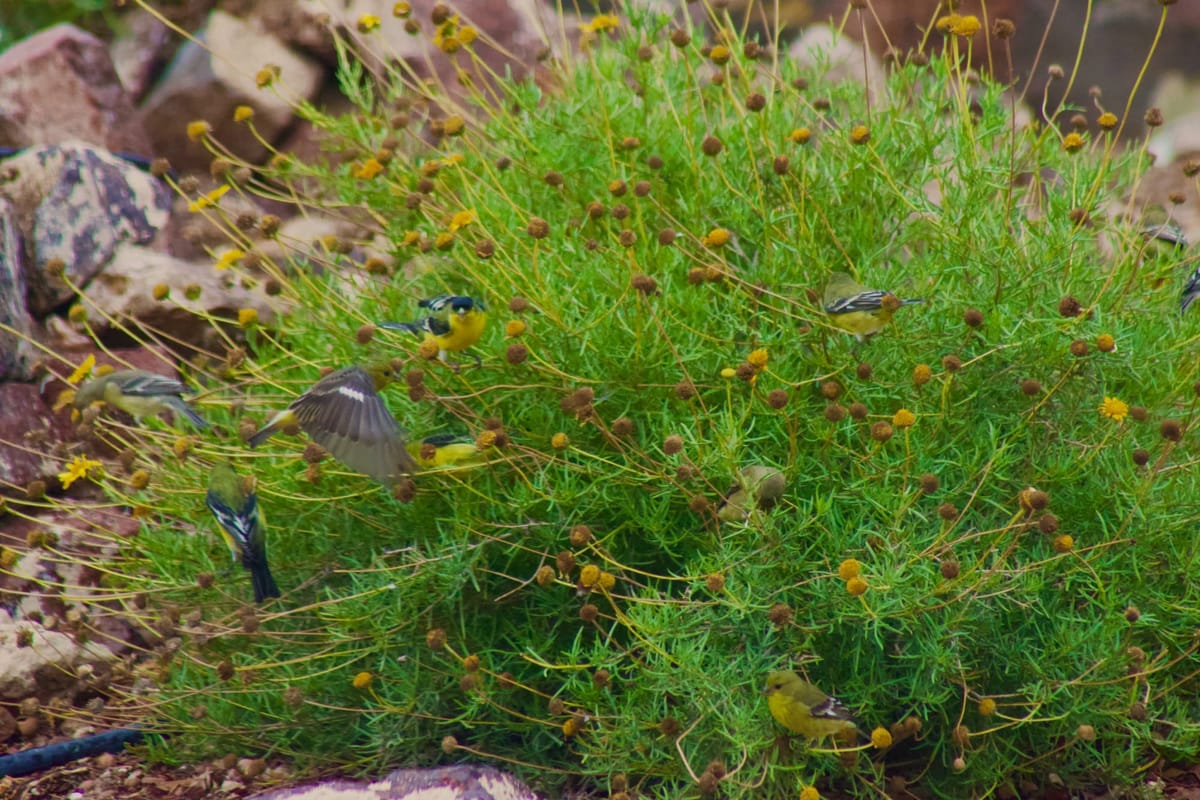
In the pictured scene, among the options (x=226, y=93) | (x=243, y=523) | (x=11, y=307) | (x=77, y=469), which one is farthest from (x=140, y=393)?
(x=226, y=93)

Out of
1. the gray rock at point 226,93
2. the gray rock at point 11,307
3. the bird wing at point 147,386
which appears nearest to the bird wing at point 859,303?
the bird wing at point 147,386

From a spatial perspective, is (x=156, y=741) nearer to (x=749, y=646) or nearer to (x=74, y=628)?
(x=74, y=628)

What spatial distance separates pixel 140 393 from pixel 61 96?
3569mm

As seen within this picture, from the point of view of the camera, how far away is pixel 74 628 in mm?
3689

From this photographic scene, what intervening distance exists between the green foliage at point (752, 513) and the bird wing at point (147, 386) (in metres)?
0.25

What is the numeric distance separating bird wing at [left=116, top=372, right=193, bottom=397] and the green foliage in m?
0.25

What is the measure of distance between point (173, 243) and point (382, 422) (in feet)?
11.7

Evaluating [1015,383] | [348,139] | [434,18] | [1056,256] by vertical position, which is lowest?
[1015,383]

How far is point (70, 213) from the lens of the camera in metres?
5.74

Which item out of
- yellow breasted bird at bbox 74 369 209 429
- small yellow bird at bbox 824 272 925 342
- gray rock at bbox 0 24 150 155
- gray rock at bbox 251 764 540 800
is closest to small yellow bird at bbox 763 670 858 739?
gray rock at bbox 251 764 540 800

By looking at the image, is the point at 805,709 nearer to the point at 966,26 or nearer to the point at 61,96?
the point at 966,26

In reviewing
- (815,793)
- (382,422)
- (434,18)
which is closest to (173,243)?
(434,18)

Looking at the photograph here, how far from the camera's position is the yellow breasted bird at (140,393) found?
3.89 m

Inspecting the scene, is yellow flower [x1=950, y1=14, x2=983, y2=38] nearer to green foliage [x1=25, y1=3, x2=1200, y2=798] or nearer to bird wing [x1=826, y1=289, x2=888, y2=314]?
green foliage [x1=25, y1=3, x2=1200, y2=798]
